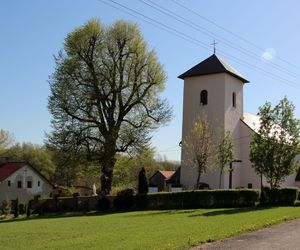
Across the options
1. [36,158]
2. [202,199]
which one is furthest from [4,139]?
[202,199]

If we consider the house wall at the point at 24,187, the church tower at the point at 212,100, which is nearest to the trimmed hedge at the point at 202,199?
the church tower at the point at 212,100

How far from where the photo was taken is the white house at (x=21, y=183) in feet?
208

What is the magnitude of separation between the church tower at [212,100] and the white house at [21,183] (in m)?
23.9

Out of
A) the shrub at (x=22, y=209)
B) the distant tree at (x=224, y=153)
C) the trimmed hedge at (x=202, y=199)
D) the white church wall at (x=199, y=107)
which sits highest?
the white church wall at (x=199, y=107)

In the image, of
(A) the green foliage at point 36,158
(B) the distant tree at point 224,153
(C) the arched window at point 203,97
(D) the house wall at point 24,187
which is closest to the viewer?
(B) the distant tree at point 224,153

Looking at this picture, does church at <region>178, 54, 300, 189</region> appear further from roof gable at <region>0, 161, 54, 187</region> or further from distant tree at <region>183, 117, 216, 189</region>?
roof gable at <region>0, 161, 54, 187</region>

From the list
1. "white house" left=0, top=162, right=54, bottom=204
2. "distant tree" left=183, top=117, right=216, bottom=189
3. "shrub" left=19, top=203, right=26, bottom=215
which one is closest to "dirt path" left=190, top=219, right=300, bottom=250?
"distant tree" left=183, top=117, right=216, bottom=189

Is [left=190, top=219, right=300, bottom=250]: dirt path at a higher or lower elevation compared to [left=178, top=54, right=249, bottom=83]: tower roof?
lower

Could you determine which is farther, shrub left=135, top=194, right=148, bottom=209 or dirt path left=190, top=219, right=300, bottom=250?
shrub left=135, top=194, right=148, bottom=209

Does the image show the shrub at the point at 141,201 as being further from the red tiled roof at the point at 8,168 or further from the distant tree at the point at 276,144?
the red tiled roof at the point at 8,168

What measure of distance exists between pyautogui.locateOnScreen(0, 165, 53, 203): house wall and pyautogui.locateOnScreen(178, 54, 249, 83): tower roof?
2597cm

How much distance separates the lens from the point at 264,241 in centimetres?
1434

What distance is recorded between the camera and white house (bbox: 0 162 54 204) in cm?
6338

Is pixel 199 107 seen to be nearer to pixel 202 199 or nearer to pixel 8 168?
pixel 202 199
